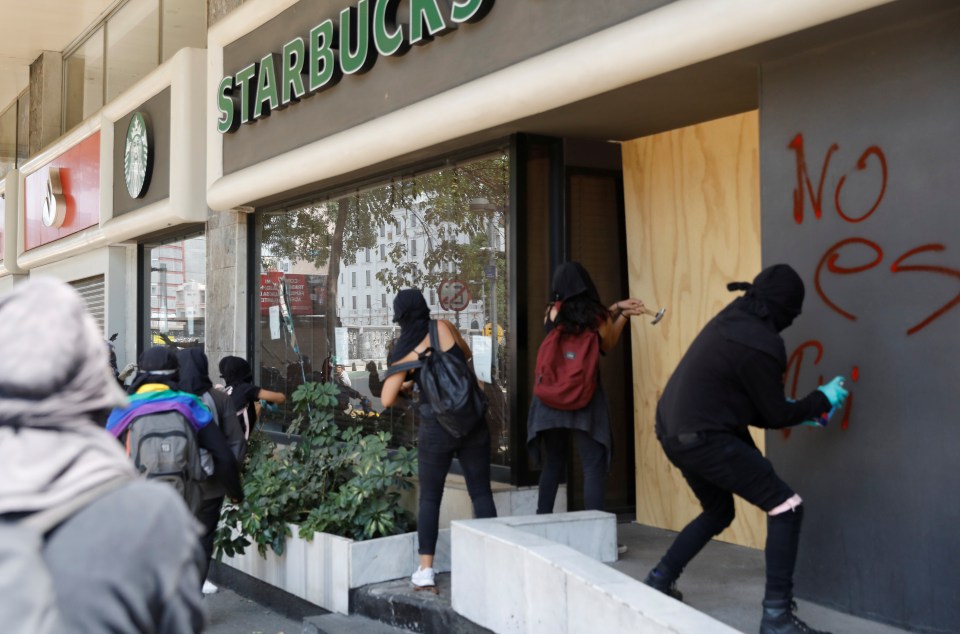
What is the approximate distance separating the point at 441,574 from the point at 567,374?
56.8 inches

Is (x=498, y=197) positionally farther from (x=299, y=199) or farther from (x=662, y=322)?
(x=299, y=199)

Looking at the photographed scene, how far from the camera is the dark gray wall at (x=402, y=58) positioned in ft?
18.9

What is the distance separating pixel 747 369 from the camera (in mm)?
4105

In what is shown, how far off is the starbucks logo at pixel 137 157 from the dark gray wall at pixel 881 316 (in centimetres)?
837

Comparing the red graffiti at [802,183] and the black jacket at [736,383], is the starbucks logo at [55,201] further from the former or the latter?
the black jacket at [736,383]

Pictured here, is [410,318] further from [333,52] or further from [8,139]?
[8,139]

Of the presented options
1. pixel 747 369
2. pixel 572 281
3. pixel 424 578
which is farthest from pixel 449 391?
pixel 747 369

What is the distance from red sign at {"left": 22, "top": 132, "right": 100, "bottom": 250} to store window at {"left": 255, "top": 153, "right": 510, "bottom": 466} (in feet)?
15.2

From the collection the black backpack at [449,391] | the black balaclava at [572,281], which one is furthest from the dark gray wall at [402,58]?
the black backpack at [449,391]

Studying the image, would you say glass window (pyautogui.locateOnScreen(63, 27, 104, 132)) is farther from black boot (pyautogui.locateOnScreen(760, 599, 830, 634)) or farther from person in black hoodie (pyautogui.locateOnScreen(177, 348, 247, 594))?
black boot (pyautogui.locateOnScreen(760, 599, 830, 634))

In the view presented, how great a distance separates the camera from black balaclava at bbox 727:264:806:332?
4125mm

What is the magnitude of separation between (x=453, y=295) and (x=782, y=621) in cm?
400

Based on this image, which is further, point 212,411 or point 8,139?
point 8,139

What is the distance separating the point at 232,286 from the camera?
10000 millimetres
